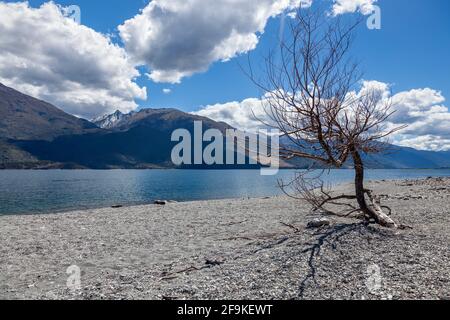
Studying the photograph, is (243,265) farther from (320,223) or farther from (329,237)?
(320,223)

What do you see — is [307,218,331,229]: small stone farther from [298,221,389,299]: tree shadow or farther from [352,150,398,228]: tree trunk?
[352,150,398,228]: tree trunk

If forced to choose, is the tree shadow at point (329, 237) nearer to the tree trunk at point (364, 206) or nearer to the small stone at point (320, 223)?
the tree trunk at point (364, 206)

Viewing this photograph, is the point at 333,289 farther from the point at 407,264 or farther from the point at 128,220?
the point at 128,220

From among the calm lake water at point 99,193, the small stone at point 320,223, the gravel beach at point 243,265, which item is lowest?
the calm lake water at point 99,193

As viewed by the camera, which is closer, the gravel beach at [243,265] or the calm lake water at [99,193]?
the gravel beach at [243,265]

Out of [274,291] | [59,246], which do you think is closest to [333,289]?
[274,291]

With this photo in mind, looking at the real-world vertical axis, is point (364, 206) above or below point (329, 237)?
above

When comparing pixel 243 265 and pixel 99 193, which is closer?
pixel 243 265

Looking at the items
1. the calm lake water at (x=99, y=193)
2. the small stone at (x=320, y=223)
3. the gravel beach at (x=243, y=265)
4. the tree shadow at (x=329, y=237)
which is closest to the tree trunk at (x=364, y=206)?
the tree shadow at (x=329, y=237)

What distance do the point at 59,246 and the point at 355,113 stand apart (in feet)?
48.2

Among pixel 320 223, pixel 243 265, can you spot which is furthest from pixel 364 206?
pixel 243 265

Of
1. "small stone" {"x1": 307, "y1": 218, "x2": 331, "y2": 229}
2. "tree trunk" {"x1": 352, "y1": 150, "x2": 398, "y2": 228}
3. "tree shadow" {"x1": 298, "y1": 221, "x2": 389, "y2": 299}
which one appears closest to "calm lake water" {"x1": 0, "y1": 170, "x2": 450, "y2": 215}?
"small stone" {"x1": 307, "y1": 218, "x2": 331, "y2": 229}

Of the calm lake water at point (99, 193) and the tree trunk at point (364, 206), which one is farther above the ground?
the tree trunk at point (364, 206)
